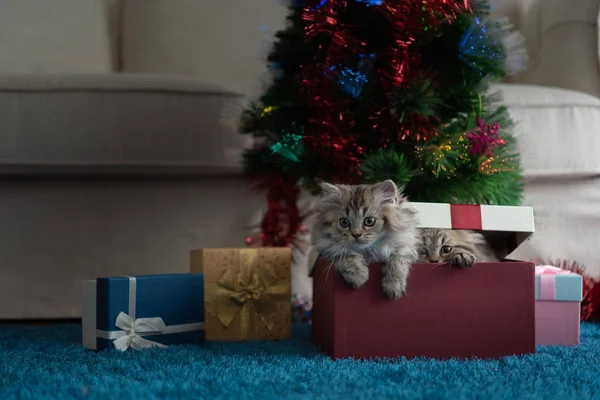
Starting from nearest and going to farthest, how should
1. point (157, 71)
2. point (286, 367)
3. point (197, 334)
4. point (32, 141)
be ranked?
point (286, 367) < point (197, 334) < point (32, 141) < point (157, 71)

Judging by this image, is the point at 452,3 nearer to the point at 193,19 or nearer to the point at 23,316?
the point at 193,19

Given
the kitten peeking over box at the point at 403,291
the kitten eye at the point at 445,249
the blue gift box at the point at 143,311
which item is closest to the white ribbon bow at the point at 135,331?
the blue gift box at the point at 143,311

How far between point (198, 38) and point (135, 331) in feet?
4.10

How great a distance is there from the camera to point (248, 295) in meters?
1.34

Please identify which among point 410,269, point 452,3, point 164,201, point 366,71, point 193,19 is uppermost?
point 193,19

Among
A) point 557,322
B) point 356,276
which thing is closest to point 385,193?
point 356,276

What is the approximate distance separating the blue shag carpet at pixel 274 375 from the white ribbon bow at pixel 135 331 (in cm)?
3

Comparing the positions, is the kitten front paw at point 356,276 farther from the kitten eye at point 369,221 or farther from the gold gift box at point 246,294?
the gold gift box at point 246,294

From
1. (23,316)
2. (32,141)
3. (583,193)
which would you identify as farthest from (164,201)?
(583,193)

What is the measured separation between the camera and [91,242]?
5.27 ft

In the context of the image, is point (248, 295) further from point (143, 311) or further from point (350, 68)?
point (350, 68)

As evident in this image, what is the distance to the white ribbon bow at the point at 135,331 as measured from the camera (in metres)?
1.18

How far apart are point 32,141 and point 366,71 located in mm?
860

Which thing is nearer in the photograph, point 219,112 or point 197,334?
point 197,334
